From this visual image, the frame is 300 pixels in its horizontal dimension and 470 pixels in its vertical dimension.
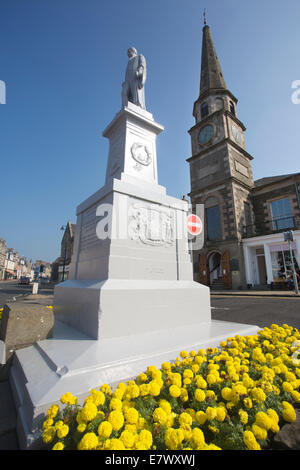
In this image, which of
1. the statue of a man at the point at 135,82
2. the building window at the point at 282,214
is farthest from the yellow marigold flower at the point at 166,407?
the building window at the point at 282,214

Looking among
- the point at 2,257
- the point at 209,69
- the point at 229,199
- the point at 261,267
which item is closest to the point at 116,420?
the point at 229,199

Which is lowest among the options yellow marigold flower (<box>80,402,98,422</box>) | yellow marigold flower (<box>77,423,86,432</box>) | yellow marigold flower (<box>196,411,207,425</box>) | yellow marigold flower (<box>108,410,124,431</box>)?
yellow marigold flower (<box>196,411,207,425</box>)

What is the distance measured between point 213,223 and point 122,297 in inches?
732

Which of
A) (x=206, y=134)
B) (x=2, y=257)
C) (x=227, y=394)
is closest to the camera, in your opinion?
(x=227, y=394)

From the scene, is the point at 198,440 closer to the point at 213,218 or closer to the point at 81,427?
the point at 81,427

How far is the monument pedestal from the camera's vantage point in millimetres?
1739

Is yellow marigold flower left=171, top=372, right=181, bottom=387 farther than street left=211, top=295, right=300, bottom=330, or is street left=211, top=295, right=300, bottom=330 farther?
street left=211, top=295, right=300, bottom=330

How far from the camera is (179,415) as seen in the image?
51.3 inches

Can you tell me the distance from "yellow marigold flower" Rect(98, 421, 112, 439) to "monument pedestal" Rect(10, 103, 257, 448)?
0.52m

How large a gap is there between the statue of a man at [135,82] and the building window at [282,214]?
60.5 ft

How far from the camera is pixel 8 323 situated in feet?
7.50

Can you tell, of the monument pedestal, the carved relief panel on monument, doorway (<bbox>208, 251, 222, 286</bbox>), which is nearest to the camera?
the monument pedestal

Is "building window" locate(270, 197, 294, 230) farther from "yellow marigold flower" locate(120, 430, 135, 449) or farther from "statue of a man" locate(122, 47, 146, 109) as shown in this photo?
"yellow marigold flower" locate(120, 430, 135, 449)

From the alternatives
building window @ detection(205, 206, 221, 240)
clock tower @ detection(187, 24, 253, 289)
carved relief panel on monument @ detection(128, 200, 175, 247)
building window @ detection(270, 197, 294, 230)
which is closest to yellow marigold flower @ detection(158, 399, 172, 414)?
carved relief panel on monument @ detection(128, 200, 175, 247)
